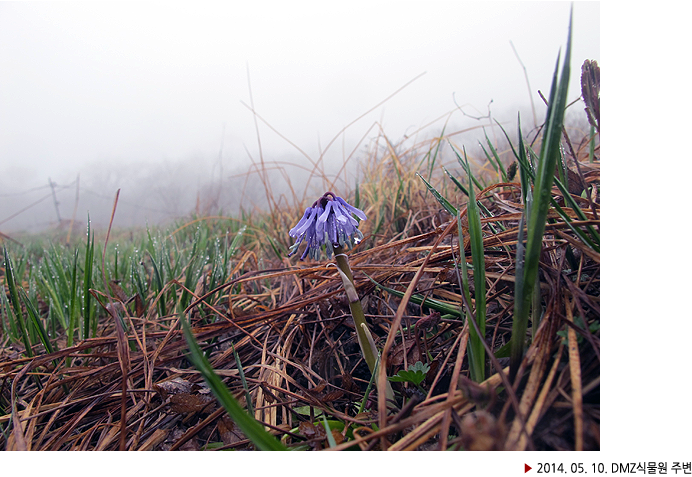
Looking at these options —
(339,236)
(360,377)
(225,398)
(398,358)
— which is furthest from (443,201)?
(225,398)

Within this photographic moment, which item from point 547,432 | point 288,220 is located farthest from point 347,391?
point 288,220

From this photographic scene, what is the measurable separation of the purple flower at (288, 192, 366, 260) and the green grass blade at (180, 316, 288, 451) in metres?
0.40

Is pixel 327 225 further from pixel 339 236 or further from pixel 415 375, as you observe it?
pixel 415 375

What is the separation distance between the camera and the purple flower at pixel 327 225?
2.79 ft

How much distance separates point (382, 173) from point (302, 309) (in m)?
2.19

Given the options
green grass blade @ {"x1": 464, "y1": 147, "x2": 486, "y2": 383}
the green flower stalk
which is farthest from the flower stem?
Result: green grass blade @ {"x1": 464, "y1": 147, "x2": 486, "y2": 383}

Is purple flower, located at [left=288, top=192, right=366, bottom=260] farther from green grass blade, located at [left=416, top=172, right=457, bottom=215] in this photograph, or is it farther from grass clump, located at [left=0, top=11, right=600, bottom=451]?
green grass blade, located at [left=416, top=172, right=457, bottom=215]

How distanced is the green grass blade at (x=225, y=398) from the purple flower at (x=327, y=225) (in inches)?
15.6

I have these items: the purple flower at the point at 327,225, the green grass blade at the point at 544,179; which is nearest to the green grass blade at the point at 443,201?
the purple flower at the point at 327,225

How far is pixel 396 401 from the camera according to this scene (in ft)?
2.91

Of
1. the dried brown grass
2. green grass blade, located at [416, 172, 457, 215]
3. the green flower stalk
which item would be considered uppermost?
green grass blade, located at [416, 172, 457, 215]

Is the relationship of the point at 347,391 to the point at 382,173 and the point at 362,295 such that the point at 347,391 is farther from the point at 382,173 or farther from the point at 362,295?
the point at 382,173

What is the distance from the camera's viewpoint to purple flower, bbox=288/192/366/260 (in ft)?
2.79

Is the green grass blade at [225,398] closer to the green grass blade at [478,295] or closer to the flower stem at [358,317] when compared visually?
the flower stem at [358,317]
